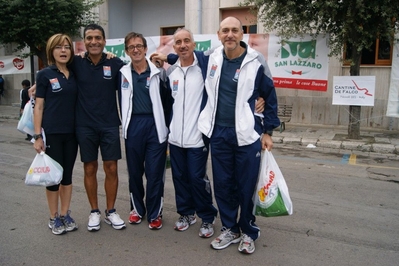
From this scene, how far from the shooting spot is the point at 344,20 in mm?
8516

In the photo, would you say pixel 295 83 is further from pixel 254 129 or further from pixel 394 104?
pixel 254 129

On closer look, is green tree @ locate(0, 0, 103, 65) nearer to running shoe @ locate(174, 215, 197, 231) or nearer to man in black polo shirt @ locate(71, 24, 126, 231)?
man in black polo shirt @ locate(71, 24, 126, 231)

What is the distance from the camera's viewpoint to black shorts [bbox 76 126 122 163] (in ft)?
12.3

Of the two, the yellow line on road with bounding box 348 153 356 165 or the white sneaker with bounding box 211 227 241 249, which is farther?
the yellow line on road with bounding box 348 153 356 165

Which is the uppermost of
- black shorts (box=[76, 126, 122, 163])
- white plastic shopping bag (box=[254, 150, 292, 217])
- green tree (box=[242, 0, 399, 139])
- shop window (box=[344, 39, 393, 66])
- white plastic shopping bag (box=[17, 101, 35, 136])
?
green tree (box=[242, 0, 399, 139])

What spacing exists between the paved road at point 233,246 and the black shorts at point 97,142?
31.0 inches

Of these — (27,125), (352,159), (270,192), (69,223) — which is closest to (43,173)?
(27,125)

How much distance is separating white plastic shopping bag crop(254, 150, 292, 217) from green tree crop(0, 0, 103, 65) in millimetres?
11450

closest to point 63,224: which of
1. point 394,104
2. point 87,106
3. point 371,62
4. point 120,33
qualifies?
point 87,106

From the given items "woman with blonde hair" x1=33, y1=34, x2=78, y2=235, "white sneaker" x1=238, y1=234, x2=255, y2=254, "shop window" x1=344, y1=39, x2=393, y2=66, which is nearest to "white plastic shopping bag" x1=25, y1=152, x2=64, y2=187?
"woman with blonde hair" x1=33, y1=34, x2=78, y2=235

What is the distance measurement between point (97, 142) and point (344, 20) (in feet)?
22.5

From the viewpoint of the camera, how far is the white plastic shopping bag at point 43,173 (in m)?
3.54

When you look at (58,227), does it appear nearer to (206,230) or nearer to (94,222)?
(94,222)

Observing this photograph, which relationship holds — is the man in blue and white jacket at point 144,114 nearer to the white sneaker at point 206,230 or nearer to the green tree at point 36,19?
the white sneaker at point 206,230
